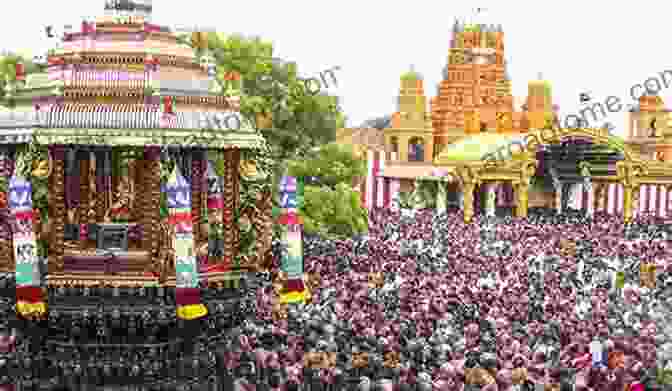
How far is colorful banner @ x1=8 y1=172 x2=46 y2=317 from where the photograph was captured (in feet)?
29.7

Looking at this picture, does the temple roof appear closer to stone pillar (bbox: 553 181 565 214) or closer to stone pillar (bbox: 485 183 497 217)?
stone pillar (bbox: 485 183 497 217)

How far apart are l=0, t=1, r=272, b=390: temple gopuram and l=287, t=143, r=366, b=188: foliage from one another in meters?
13.4

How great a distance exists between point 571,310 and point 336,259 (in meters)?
8.17

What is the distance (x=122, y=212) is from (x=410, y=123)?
43.2m

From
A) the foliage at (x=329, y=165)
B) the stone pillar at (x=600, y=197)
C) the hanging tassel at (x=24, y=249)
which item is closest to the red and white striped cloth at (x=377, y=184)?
the stone pillar at (x=600, y=197)

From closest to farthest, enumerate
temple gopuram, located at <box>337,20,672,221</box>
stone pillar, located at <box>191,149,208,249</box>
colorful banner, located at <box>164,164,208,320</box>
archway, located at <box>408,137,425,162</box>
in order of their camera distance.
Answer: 1. colorful banner, located at <box>164,164,208,320</box>
2. stone pillar, located at <box>191,149,208,249</box>
3. temple gopuram, located at <box>337,20,672,221</box>
4. archway, located at <box>408,137,425,162</box>

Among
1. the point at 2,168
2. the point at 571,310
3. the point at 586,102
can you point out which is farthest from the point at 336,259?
the point at 586,102

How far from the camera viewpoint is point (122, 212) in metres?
10.9

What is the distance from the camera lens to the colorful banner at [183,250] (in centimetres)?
900

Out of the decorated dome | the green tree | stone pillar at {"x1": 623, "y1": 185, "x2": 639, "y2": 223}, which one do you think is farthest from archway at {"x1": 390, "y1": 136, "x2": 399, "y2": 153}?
the decorated dome

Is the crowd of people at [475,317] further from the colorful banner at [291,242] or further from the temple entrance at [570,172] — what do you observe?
the temple entrance at [570,172]

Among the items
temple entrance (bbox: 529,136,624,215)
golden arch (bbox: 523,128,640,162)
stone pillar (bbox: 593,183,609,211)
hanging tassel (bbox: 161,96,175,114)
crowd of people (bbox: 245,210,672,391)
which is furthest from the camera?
stone pillar (bbox: 593,183,609,211)

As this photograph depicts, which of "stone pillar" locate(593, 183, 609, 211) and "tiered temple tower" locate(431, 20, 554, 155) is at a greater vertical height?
"tiered temple tower" locate(431, 20, 554, 155)

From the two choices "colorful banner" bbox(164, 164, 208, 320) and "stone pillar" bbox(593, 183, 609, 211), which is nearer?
"colorful banner" bbox(164, 164, 208, 320)
